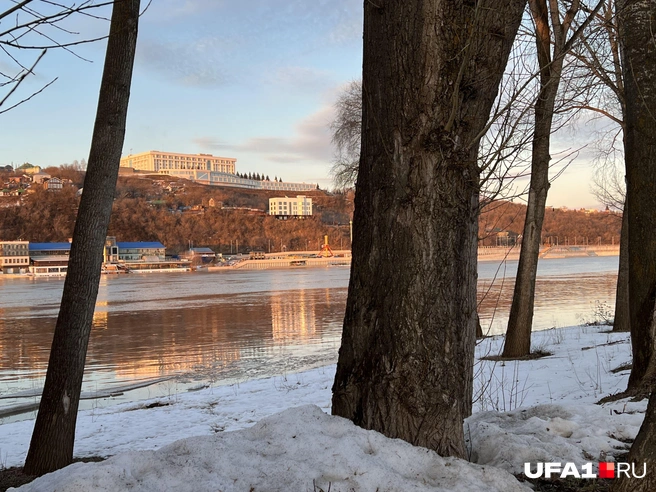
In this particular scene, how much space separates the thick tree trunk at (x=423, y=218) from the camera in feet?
9.68

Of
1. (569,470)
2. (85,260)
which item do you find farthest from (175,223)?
(569,470)

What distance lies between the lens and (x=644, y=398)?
429cm

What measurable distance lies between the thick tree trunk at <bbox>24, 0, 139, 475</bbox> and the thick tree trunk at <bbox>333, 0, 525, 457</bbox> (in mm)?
3031

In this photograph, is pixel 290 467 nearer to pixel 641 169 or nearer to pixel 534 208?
pixel 641 169

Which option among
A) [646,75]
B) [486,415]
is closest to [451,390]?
[486,415]

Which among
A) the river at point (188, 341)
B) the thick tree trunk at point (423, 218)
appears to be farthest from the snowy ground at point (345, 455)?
the river at point (188, 341)

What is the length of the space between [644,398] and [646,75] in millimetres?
2432

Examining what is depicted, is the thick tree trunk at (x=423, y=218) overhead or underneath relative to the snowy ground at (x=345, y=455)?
overhead

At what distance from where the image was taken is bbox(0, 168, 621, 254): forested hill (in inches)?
5344

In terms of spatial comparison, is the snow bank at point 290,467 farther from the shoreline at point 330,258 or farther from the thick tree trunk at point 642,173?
the shoreline at point 330,258

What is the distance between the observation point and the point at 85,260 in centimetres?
516

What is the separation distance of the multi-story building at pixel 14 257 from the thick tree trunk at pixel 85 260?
113542mm

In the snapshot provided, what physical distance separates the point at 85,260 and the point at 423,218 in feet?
11.3

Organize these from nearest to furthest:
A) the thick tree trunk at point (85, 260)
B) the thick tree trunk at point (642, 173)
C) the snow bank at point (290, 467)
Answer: the snow bank at point (290, 467)
the thick tree trunk at point (642, 173)
the thick tree trunk at point (85, 260)
